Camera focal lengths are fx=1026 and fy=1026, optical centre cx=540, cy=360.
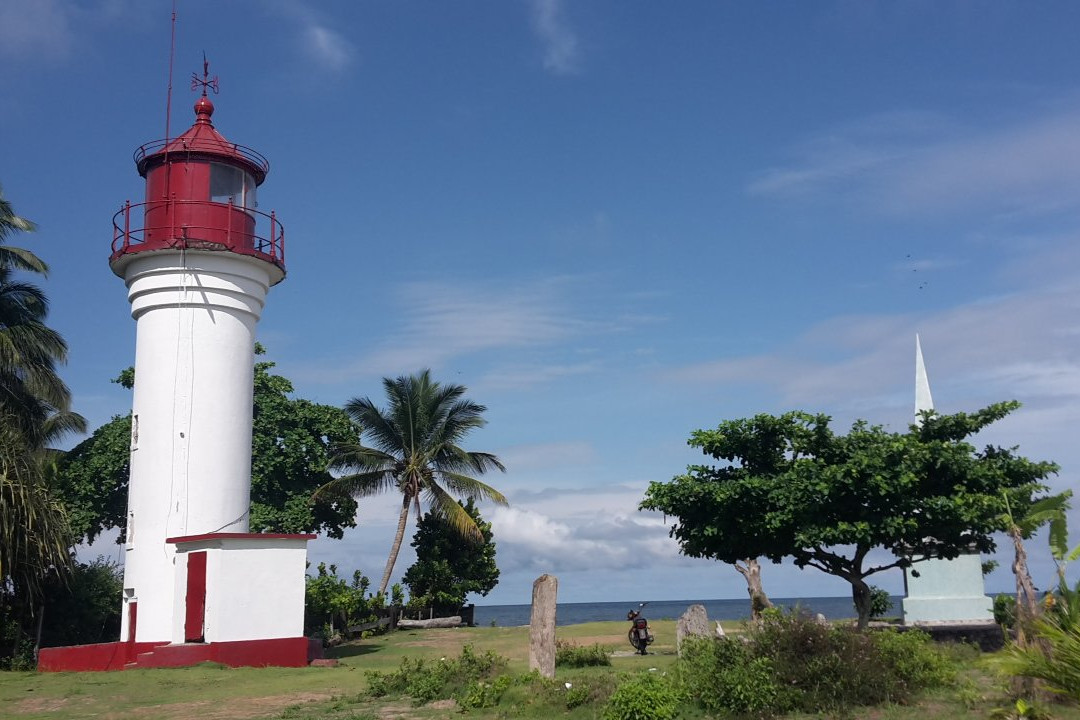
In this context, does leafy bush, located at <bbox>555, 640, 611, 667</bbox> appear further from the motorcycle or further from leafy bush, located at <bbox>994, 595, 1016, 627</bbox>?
leafy bush, located at <bbox>994, 595, 1016, 627</bbox>

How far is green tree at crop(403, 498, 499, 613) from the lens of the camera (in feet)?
127

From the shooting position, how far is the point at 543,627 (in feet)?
59.0

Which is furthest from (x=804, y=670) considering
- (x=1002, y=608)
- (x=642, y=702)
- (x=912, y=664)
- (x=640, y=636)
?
(x=1002, y=608)

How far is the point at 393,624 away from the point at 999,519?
22241 mm

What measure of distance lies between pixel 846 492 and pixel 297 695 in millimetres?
11983

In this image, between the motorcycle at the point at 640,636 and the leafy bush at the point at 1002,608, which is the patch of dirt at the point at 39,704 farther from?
the leafy bush at the point at 1002,608

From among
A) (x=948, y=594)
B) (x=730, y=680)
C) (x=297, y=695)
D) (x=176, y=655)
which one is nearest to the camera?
(x=730, y=680)

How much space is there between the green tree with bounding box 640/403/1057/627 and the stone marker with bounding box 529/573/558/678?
215 inches

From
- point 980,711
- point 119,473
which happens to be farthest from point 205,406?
point 980,711

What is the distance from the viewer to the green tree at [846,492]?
2162 cm

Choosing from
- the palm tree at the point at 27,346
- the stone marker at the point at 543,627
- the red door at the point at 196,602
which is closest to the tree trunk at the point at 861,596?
the stone marker at the point at 543,627

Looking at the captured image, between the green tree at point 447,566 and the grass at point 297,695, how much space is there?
12.4 meters

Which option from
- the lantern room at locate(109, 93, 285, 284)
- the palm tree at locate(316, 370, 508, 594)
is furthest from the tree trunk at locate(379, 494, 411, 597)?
the lantern room at locate(109, 93, 285, 284)

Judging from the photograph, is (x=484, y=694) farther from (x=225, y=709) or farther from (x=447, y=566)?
(x=447, y=566)
